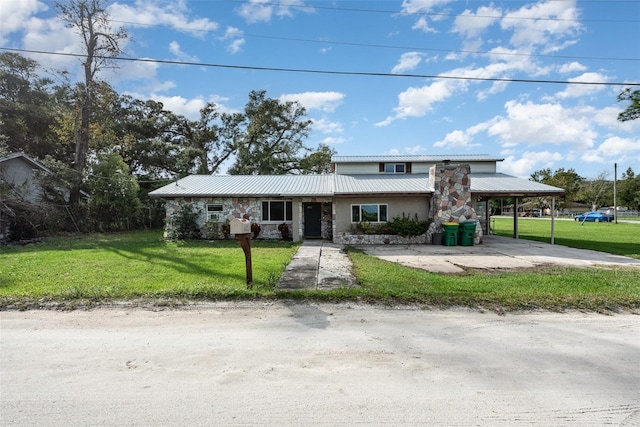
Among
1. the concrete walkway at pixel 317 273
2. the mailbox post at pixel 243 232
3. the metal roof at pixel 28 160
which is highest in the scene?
the metal roof at pixel 28 160

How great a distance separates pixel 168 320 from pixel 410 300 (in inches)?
156

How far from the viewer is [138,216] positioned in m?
22.6

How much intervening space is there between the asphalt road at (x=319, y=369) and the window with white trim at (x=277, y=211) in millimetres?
11983

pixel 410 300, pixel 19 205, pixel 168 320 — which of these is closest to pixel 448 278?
pixel 410 300

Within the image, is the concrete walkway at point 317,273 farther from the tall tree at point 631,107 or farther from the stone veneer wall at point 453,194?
the tall tree at point 631,107

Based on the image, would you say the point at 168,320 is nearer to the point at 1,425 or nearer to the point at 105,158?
the point at 1,425

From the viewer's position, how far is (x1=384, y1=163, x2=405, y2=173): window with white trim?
21234 mm

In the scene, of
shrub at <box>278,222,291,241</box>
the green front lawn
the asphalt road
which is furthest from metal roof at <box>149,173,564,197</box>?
the asphalt road

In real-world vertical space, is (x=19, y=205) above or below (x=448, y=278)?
above

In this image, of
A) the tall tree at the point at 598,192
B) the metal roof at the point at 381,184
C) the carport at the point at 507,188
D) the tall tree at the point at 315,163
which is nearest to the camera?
the carport at the point at 507,188

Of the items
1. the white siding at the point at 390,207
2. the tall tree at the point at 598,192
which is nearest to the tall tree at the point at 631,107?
the white siding at the point at 390,207

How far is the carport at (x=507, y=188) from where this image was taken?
1511 centimetres

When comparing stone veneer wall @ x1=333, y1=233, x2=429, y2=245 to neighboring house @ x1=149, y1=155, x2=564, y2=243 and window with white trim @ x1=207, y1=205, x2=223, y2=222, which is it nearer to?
neighboring house @ x1=149, y1=155, x2=564, y2=243

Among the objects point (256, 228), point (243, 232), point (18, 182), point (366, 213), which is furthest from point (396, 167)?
point (18, 182)
